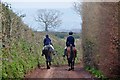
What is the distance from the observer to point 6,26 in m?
22.3

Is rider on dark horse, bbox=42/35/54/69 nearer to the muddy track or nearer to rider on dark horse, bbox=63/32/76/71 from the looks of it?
rider on dark horse, bbox=63/32/76/71

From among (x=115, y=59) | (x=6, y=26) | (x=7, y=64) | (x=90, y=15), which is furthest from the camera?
(x=90, y=15)

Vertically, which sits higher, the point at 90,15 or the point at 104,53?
the point at 90,15

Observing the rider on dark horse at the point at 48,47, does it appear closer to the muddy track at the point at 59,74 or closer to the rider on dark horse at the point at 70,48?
the rider on dark horse at the point at 70,48

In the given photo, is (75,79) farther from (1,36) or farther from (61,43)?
(61,43)

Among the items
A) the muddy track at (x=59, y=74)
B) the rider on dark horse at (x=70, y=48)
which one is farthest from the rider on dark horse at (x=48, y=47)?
the muddy track at (x=59, y=74)

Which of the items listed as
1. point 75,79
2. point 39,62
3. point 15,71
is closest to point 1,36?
point 15,71

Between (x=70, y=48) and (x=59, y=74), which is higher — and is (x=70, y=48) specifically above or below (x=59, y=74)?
above

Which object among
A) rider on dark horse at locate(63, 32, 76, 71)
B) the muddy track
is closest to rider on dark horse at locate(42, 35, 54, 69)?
rider on dark horse at locate(63, 32, 76, 71)

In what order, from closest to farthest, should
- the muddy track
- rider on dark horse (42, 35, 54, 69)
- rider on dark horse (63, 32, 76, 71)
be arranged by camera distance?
the muddy track
rider on dark horse (63, 32, 76, 71)
rider on dark horse (42, 35, 54, 69)

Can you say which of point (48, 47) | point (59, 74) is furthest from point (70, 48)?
point (59, 74)

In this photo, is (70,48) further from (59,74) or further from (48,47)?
(59,74)

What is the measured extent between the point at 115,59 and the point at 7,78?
3723mm

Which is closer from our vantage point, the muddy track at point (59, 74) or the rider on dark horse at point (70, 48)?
the muddy track at point (59, 74)
